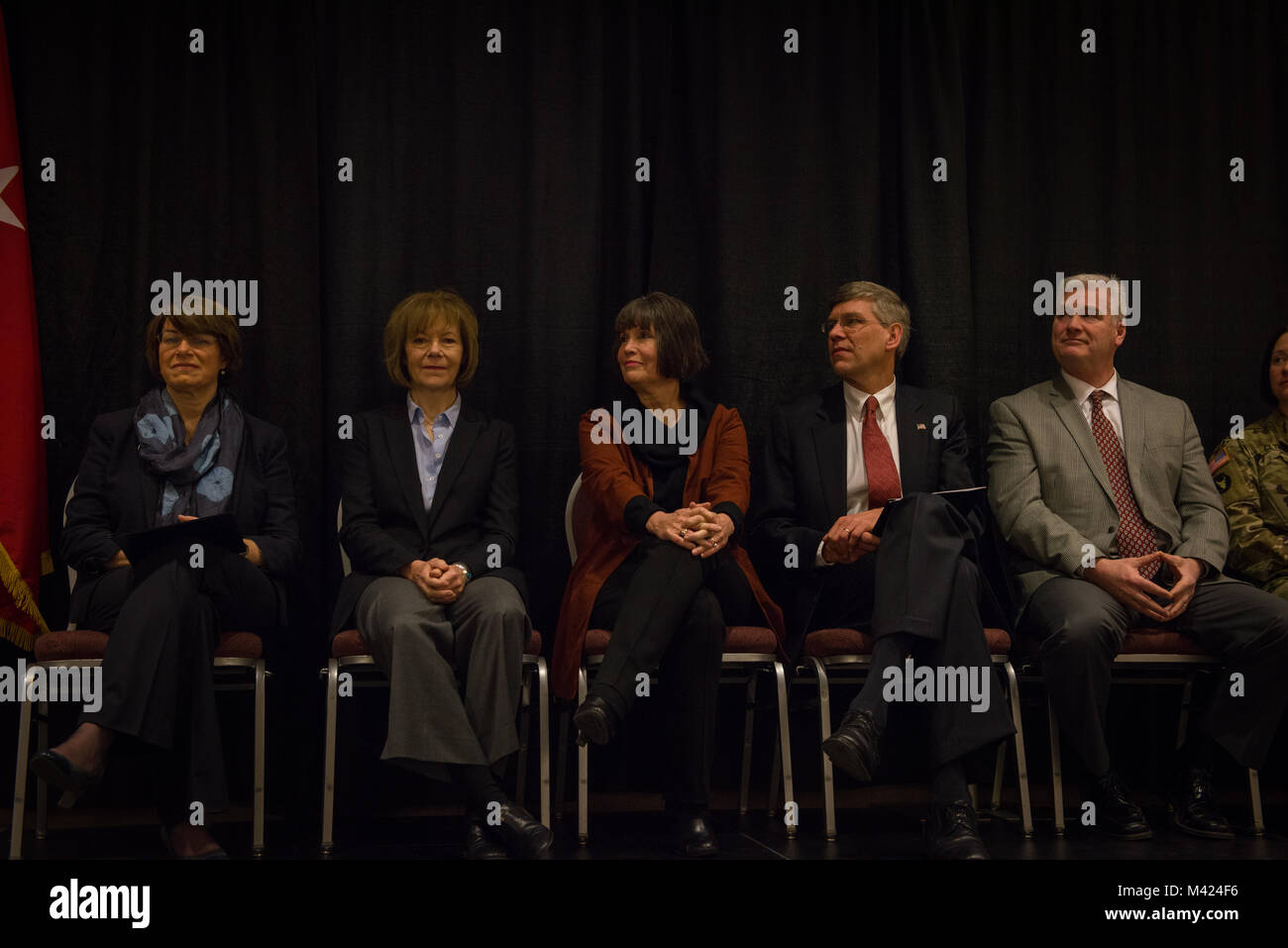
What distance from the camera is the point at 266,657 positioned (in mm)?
3441

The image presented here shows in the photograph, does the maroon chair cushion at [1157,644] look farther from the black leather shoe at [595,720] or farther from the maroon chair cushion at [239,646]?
the maroon chair cushion at [239,646]

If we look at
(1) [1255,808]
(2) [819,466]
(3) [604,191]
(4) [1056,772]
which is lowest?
(1) [1255,808]

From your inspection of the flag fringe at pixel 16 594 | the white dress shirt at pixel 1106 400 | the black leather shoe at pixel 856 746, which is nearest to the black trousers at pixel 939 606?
the black leather shoe at pixel 856 746

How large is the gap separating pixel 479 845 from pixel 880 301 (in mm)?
1988

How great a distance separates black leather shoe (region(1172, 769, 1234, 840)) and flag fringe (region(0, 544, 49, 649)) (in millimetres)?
3235

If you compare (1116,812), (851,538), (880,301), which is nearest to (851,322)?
(880,301)

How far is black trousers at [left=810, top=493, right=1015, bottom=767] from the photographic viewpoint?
9.45 feet

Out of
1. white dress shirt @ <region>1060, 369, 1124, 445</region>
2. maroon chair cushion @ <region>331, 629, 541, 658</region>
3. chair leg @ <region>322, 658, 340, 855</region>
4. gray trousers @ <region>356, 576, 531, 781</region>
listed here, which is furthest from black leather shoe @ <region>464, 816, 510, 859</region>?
white dress shirt @ <region>1060, 369, 1124, 445</region>

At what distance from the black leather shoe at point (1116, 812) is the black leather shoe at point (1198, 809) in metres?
0.11

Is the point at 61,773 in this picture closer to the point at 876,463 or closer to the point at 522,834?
the point at 522,834

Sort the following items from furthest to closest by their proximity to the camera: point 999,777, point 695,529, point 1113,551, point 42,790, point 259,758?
point 999,777
point 1113,551
point 42,790
point 695,529
point 259,758

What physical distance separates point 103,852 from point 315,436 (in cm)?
136

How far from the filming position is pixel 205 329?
11.1 feet

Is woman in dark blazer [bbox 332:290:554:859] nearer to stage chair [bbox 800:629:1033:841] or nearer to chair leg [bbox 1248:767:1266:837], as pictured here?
stage chair [bbox 800:629:1033:841]
